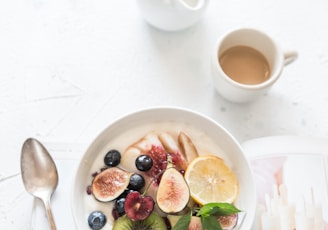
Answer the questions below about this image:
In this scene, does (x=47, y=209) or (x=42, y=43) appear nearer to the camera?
(x=47, y=209)

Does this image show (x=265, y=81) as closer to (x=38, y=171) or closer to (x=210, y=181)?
(x=210, y=181)

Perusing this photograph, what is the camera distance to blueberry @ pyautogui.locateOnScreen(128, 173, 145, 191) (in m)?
0.93

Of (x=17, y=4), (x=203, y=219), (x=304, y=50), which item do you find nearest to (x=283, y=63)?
(x=304, y=50)

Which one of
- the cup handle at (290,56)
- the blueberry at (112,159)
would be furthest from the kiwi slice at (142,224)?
the cup handle at (290,56)

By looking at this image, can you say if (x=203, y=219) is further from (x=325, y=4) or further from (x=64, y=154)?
(x=325, y=4)

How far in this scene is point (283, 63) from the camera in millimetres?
1074

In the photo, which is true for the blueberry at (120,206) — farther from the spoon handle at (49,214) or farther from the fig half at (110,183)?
the spoon handle at (49,214)

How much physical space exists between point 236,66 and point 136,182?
0.39m

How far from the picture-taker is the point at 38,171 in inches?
39.8

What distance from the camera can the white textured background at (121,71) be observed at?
3.65ft

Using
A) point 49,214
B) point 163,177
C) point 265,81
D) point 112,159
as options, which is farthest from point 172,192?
point 265,81

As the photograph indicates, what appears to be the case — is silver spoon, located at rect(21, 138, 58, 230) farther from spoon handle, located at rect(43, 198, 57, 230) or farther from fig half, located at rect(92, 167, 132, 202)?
fig half, located at rect(92, 167, 132, 202)

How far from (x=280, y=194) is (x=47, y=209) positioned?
1.63ft

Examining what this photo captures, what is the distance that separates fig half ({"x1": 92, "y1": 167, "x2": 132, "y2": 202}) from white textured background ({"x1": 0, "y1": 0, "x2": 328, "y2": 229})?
0.40ft
